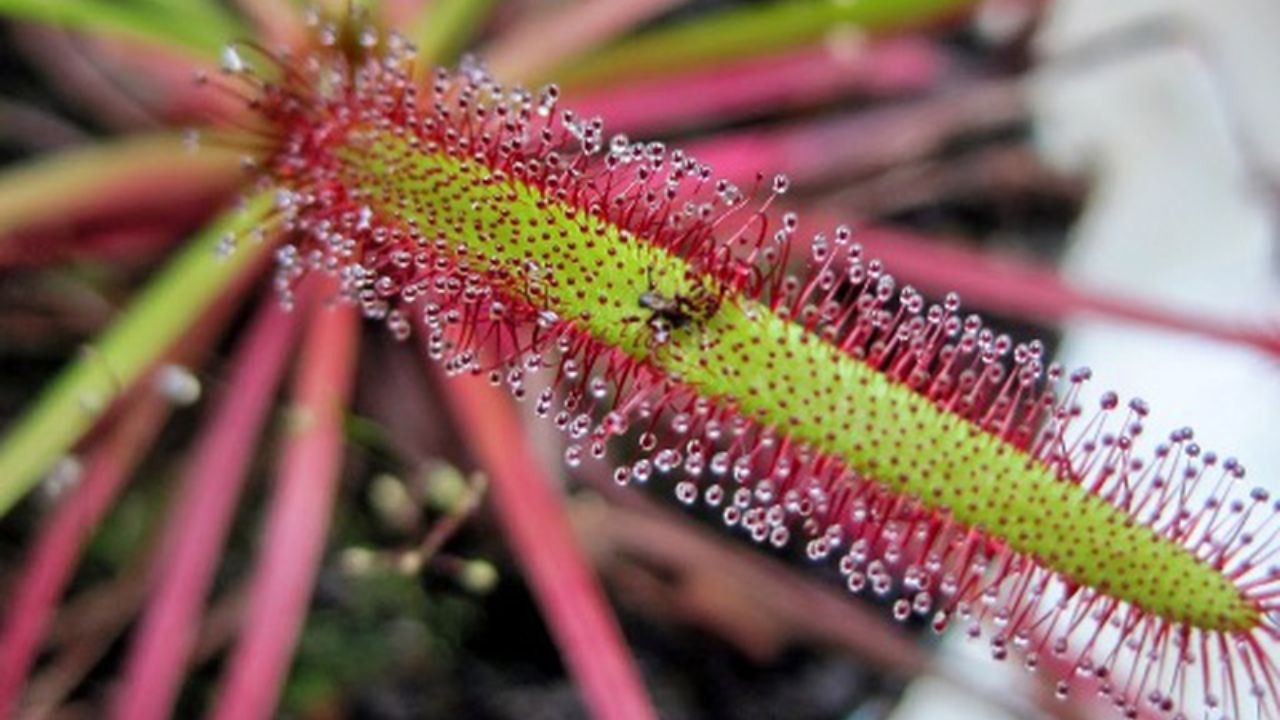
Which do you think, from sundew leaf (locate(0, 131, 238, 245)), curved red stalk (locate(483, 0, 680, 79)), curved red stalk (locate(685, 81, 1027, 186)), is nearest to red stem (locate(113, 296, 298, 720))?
sundew leaf (locate(0, 131, 238, 245))

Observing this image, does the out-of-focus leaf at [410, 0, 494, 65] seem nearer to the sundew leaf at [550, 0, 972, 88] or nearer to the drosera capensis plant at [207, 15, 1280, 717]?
the sundew leaf at [550, 0, 972, 88]

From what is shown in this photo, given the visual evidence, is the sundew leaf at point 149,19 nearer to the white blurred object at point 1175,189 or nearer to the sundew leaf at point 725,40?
the sundew leaf at point 725,40

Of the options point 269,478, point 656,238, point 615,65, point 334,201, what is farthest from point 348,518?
point 656,238

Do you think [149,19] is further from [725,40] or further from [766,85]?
[766,85]

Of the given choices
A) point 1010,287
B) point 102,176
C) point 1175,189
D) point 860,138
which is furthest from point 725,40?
point 102,176

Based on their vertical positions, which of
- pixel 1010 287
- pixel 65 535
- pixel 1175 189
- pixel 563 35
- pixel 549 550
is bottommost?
pixel 65 535

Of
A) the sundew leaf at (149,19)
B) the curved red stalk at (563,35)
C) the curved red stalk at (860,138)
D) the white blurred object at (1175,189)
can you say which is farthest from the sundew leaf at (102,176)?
the white blurred object at (1175,189)
